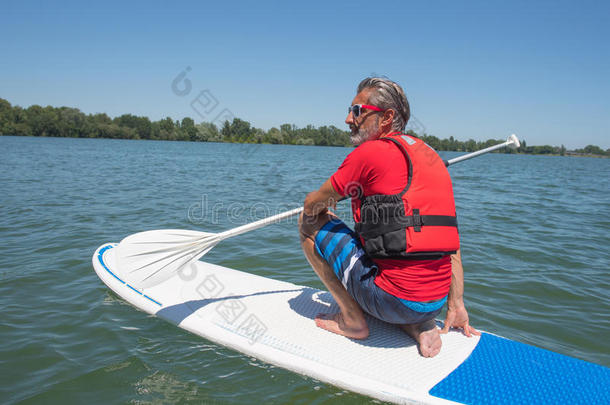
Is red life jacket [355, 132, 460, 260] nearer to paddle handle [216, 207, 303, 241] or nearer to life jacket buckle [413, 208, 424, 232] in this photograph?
life jacket buckle [413, 208, 424, 232]

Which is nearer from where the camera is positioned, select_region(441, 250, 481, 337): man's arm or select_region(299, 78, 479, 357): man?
select_region(299, 78, 479, 357): man

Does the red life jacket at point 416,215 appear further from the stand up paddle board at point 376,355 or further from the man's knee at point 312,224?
the stand up paddle board at point 376,355

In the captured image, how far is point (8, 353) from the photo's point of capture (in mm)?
3064

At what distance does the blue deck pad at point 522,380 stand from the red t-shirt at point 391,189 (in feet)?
1.86

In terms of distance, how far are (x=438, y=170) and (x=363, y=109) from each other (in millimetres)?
639

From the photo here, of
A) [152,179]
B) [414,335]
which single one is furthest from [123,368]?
[152,179]

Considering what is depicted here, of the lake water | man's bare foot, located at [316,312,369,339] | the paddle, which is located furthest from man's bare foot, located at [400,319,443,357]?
the paddle

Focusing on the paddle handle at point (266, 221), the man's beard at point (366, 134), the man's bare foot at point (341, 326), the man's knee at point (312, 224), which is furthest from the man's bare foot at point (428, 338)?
the man's beard at point (366, 134)

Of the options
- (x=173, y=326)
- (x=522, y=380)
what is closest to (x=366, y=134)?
(x=522, y=380)

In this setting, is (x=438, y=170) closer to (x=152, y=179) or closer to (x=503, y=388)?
(x=503, y=388)

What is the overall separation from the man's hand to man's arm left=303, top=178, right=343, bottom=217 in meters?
1.28

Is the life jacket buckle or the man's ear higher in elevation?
the man's ear

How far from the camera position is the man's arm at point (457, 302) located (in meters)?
2.72

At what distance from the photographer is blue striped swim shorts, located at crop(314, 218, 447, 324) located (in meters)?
2.38
